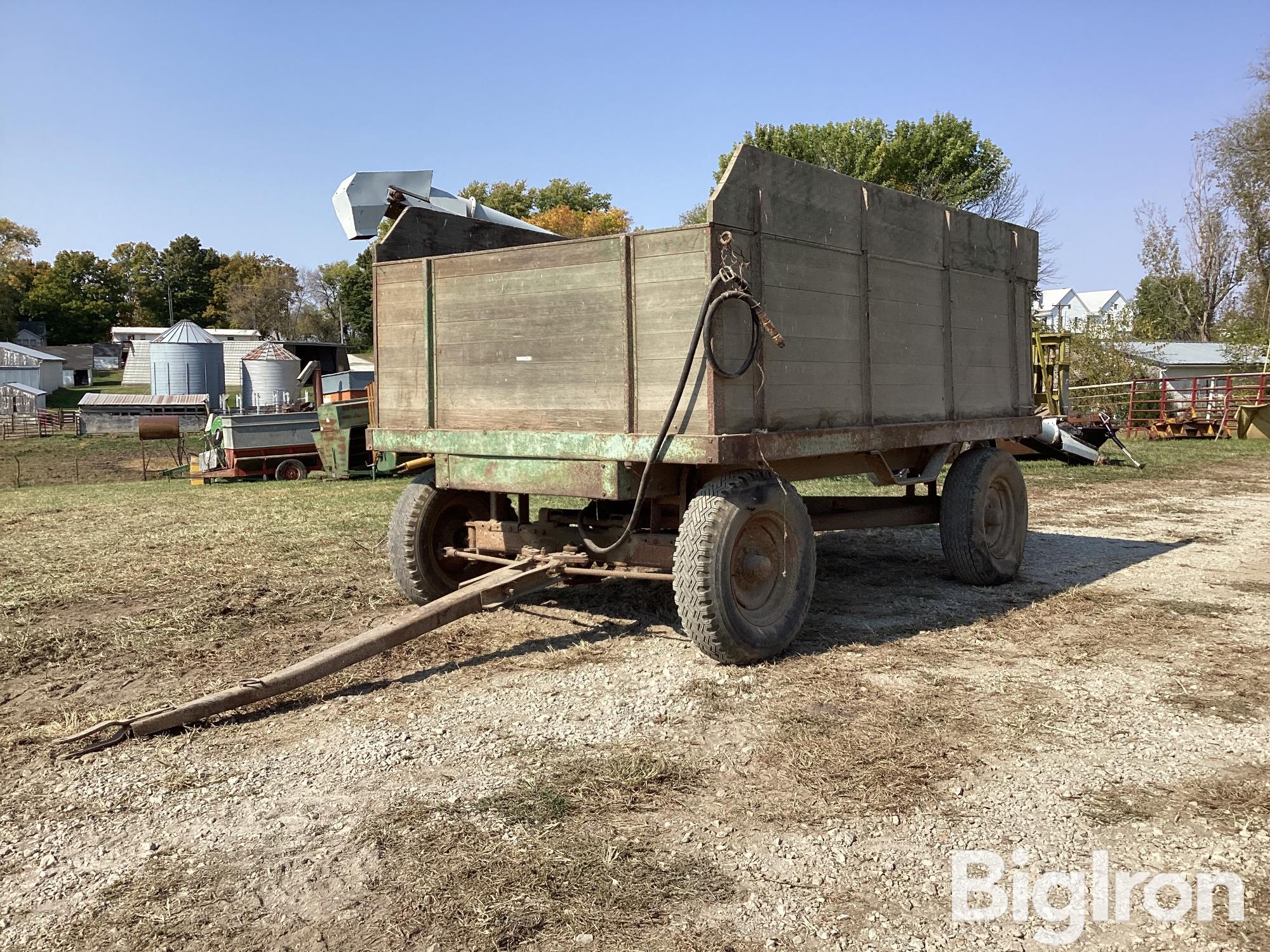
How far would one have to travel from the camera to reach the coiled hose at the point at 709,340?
5023mm

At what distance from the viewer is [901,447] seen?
6848 mm

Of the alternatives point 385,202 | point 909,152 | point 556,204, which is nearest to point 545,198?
point 556,204

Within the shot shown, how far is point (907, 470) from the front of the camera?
759cm

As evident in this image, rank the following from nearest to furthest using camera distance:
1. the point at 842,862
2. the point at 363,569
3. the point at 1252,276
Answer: the point at 842,862 < the point at 363,569 < the point at 1252,276

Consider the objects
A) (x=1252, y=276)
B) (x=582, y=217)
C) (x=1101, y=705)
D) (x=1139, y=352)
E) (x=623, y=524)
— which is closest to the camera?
(x=1101, y=705)

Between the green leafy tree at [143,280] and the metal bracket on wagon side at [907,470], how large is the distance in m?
95.3

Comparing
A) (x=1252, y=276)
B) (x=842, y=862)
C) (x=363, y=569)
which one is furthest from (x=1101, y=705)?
(x=1252, y=276)

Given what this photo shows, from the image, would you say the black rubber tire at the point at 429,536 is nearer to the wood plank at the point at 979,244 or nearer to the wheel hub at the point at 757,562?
the wheel hub at the point at 757,562

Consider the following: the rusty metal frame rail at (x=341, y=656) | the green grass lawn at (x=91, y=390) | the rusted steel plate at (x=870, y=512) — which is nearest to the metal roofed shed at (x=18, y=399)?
the green grass lawn at (x=91, y=390)

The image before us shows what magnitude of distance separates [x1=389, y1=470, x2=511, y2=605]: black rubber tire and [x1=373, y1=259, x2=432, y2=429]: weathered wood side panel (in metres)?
0.46

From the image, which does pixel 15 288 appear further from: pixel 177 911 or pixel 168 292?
pixel 177 911

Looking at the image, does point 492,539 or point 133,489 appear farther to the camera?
point 133,489

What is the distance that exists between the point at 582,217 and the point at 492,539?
63.4 meters

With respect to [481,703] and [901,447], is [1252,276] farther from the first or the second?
[481,703]
